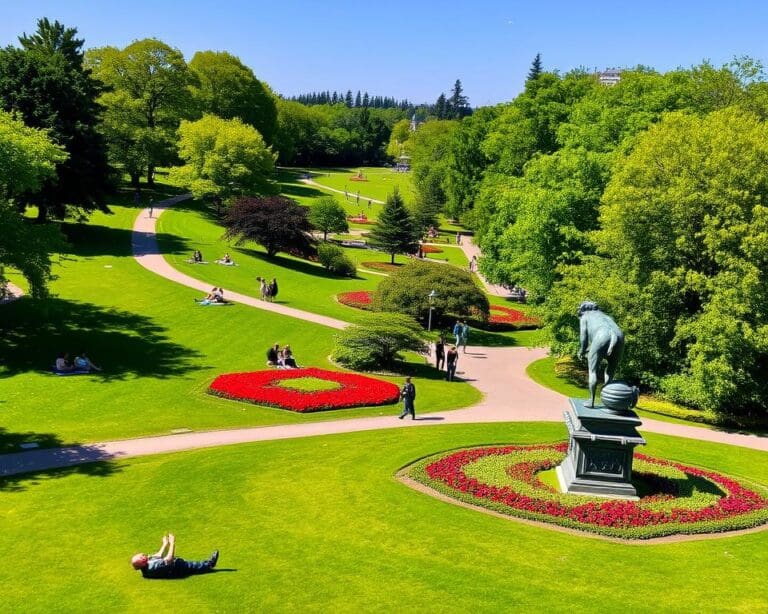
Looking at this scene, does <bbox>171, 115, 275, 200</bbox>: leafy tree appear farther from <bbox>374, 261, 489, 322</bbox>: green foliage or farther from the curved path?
<bbox>374, 261, 489, 322</bbox>: green foliage

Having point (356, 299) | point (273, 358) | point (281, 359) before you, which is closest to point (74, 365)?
point (273, 358)

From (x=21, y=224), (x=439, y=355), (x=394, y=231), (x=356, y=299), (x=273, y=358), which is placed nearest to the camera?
(x=21, y=224)

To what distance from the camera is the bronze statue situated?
615 inches

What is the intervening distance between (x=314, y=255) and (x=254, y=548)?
4306 cm

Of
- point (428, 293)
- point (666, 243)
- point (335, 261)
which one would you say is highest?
point (666, 243)

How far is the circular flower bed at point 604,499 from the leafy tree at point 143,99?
184ft

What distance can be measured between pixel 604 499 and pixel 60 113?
4155cm

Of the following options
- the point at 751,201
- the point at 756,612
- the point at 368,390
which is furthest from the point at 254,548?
the point at 751,201

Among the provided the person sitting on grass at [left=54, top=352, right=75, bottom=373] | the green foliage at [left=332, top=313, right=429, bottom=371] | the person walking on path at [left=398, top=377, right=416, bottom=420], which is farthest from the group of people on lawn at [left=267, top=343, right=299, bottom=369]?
the person sitting on grass at [left=54, top=352, right=75, bottom=373]

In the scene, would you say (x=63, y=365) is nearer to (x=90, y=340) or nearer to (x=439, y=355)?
(x=90, y=340)

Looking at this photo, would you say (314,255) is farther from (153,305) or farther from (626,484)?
(626,484)

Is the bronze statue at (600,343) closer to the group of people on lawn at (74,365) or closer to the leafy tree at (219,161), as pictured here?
the group of people on lawn at (74,365)

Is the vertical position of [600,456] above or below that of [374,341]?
below

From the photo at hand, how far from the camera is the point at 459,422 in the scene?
76.9 ft
